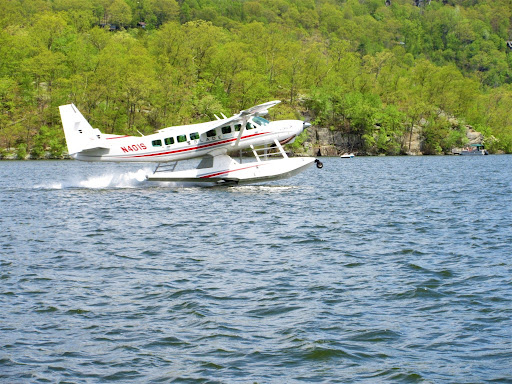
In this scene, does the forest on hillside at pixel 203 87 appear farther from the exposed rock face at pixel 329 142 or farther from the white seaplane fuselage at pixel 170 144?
the white seaplane fuselage at pixel 170 144

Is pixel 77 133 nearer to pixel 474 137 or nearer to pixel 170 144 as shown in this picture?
pixel 170 144

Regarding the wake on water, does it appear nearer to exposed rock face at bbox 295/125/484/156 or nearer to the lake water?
the lake water

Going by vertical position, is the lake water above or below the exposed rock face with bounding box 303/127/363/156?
below

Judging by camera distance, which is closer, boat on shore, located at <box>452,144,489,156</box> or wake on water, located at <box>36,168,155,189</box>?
wake on water, located at <box>36,168,155,189</box>

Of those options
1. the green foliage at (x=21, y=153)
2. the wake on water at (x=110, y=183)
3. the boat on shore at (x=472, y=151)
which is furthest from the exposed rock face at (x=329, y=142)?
the wake on water at (x=110, y=183)

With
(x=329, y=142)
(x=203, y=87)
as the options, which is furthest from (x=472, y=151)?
(x=203, y=87)

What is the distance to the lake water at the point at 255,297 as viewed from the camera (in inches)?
354

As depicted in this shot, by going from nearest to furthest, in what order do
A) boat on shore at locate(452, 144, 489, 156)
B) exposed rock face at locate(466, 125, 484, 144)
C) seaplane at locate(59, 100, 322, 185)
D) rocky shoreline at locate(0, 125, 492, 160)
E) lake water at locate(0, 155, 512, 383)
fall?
lake water at locate(0, 155, 512, 383), seaplane at locate(59, 100, 322, 185), rocky shoreline at locate(0, 125, 492, 160), boat on shore at locate(452, 144, 489, 156), exposed rock face at locate(466, 125, 484, 144)

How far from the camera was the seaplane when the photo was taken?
30906 millimetres

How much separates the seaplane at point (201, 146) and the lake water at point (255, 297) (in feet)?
22.8

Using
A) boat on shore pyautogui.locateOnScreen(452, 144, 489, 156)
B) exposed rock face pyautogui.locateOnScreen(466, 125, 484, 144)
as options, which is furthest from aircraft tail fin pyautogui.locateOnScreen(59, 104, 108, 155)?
exposed rock face pyautogui.locateOnScreen(466, 125, 484, 144)

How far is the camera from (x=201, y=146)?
31.7m

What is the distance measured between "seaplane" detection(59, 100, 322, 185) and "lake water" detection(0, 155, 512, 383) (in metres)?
6.96

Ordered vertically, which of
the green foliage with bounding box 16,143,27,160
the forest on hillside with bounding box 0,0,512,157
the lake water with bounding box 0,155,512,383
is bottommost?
the lake water with bounding box 0,155,512,383
